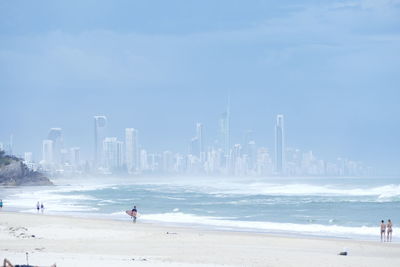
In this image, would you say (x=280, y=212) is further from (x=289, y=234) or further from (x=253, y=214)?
(x=289, y=234)

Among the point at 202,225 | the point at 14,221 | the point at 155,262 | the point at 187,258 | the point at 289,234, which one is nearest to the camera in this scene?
the point at 155,262

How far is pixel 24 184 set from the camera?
5344 inches

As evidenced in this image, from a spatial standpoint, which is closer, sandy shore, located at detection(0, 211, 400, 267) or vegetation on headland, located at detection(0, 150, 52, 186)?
sandy shore, located at detection(0, 211, 400, 267)

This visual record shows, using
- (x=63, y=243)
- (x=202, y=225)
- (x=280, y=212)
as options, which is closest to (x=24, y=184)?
(x=280, y=212)

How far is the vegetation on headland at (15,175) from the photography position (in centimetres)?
13262

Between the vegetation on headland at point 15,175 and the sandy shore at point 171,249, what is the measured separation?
346ft

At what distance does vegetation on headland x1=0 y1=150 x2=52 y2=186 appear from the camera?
132625 millimetres

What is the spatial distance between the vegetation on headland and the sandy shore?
106 meters

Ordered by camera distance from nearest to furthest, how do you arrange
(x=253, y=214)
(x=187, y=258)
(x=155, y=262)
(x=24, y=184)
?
1. (x=155, y=262)
2. (x=187, y=258)
3. (x=253, y=214)
4. (x=24, y=184)

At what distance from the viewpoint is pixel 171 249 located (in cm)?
2328

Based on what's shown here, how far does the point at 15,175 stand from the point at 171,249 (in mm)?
118974

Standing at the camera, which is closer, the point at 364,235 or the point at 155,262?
the point at 155,262

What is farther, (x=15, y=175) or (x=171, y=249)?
(x=15, y=175)

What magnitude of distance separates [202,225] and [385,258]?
1626 cm
